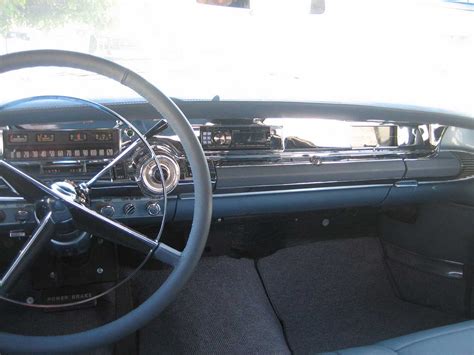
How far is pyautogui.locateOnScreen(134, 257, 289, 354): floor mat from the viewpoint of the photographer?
235cm

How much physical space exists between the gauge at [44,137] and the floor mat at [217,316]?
1114mm

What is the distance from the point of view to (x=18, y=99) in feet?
5.06

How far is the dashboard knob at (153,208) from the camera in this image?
1817 mm

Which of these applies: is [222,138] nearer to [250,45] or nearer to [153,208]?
[153,208]

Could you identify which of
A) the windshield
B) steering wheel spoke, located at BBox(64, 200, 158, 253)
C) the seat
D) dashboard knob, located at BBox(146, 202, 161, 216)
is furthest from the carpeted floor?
the windshield

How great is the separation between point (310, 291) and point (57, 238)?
1.61 metres

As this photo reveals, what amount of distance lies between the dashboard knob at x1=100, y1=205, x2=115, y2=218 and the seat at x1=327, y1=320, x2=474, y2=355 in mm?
905

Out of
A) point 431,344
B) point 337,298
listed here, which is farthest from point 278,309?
point 431,344

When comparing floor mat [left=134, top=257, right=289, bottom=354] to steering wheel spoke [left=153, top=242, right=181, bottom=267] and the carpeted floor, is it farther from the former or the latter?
steering wheel spoke [left=153, top=242, right=181, bottom=267]

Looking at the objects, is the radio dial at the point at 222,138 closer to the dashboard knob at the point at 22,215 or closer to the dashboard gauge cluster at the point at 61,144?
the dashboard gauge cluster at the point at 61,144

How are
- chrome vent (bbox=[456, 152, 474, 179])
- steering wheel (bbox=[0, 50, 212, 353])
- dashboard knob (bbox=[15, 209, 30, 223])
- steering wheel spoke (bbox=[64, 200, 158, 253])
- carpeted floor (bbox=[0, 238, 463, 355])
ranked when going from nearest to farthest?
steering wheel (bbox=[0, 50, 212, 353])
steering wheel spoke (bbox=[64, 200, 158, 253])
dashboard knob (bbox=[15, 209, 30, 223])
carpeted floor (bbox=[0, 238, 463, 355])
chrome vent (bbox=[456, 152, 474, 179])

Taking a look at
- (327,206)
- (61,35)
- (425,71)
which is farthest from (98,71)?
(425,71)

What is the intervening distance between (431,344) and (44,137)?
1402mm

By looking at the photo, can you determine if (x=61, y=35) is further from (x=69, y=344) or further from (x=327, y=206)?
(x=327, y=206)
